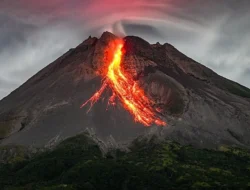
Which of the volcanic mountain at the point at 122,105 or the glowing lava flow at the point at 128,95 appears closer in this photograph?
the volcanic mountain at the point at 122,105

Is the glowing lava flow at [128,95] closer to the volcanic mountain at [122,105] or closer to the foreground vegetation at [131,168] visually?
the volcanic mountain at [122,105]

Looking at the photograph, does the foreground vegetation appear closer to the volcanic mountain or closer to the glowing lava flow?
the volcanic mountain

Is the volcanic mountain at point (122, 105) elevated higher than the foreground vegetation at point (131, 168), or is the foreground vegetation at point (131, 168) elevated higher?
the volcanic mountain at point (122, 105)

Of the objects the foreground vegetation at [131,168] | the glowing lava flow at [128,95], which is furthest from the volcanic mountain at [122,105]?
the foreground vegetation at [131,168]

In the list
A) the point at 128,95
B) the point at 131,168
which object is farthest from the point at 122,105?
the point at 131,168

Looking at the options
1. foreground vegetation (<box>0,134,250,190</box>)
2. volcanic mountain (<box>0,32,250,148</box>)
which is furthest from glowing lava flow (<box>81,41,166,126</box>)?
foreground vegetation (<box>0,134,250,190</box>)

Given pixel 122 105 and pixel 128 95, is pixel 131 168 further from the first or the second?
pixel 128 95

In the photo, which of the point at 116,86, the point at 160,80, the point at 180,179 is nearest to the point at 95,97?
the point at 116,86
